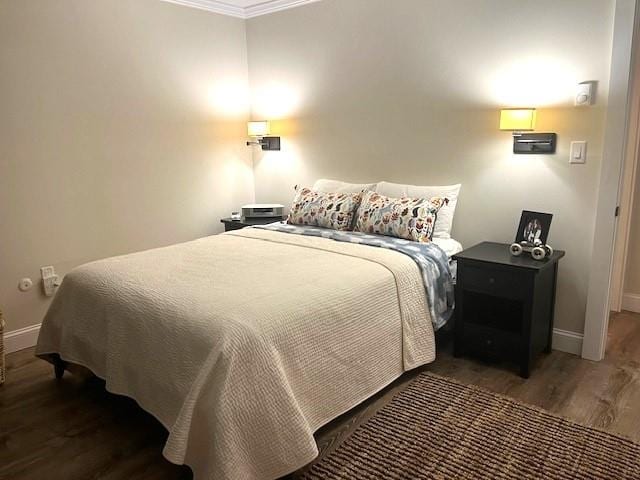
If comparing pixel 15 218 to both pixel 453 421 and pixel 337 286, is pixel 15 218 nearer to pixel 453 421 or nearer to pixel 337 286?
pixel 337 286

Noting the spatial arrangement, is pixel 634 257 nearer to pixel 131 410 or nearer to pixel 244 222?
pixel 244 222

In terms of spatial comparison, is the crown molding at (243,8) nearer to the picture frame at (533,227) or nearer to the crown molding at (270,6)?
the crown molding at (270,6)

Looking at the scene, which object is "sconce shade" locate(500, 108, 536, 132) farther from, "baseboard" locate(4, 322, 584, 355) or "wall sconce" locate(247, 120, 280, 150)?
"wall sconce" locate(247, 120, 280, 150)

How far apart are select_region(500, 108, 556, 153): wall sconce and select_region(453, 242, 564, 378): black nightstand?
62 centimetres

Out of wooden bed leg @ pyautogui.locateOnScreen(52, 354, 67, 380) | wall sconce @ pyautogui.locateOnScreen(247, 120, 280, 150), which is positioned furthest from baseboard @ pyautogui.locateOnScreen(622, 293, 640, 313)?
wooden bed leg @ pyautogui.locateOnScreen(52, 354, 67, 380)

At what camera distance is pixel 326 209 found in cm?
341

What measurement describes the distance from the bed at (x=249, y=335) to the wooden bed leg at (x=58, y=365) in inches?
0.5

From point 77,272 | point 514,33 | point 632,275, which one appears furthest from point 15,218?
point 632,275

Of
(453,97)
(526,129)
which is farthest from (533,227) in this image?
(453,97)

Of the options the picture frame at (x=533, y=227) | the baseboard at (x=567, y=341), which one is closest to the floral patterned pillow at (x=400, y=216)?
the picture frame at (x=533, y=227)

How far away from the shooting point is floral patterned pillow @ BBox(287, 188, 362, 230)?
334cm

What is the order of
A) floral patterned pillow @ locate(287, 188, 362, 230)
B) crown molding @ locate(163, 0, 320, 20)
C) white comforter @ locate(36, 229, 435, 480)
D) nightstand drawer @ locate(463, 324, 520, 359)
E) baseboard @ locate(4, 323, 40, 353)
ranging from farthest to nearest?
crown molding @ locate(163, 0, 320, 20) → floral patterned pillow @ locate(287, 188, 362, 230) → baseboard @ locate(4, 323, 40, 353) → nightstand drawer @ locate(463, 324, 520, 359) → white comforter @ locate(36, 229, 435, 480)

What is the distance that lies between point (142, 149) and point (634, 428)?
11.4 feet

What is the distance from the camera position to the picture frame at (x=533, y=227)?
9.09ft
